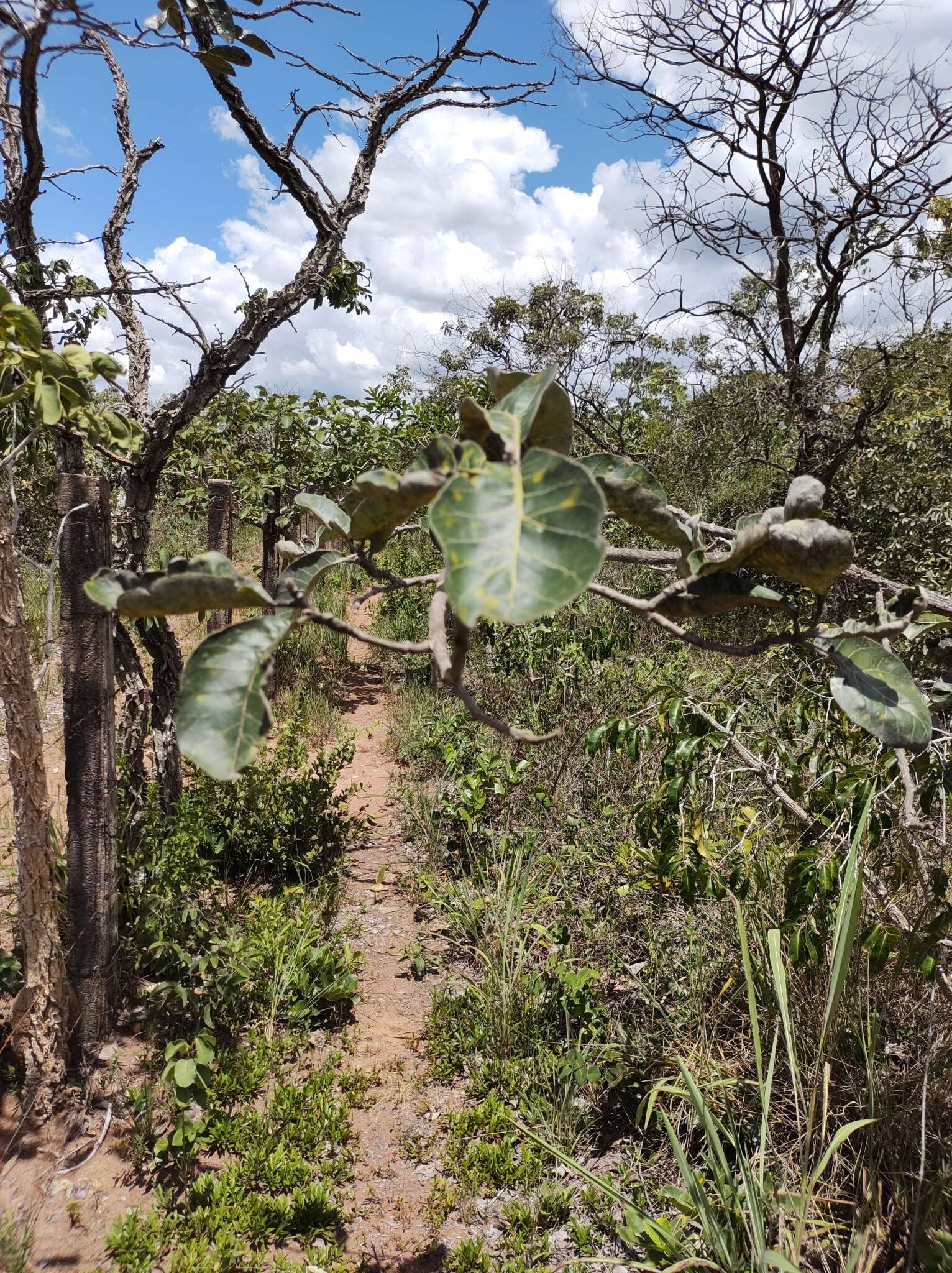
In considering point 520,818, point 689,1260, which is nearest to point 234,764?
point 689,1260

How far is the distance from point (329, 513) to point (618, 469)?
0.24m

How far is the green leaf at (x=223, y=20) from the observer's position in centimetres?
116

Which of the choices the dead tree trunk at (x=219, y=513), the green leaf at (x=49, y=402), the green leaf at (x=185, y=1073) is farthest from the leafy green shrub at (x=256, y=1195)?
the dead tree trunk at (x=219, y=513)

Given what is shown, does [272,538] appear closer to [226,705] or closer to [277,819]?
[277,819]

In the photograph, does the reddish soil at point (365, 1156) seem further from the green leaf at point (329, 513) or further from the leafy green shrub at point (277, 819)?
the green leaf at point (329, 513)

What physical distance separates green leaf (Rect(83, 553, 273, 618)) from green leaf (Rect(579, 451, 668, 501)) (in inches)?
10.5

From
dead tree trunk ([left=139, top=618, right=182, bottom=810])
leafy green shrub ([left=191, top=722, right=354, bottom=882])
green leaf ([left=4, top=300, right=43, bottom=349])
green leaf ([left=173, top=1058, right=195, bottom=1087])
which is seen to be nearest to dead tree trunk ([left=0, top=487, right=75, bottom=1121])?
green leaf ([left=173, top=1058, right=195, bottom=1087])

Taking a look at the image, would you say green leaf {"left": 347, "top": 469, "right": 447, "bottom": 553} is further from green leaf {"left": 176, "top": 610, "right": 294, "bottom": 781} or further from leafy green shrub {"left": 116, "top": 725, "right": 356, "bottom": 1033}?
leafy green shrub {"left": 116, "top": 725, "right": 356, "bottom": 1033}

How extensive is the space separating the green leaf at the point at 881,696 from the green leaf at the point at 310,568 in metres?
0.37

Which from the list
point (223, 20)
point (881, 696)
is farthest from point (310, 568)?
point (223, 20)

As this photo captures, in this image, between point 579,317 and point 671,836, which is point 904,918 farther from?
point 579,317

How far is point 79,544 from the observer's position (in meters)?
1.92

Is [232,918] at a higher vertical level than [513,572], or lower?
lower

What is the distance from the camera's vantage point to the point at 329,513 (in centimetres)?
61
